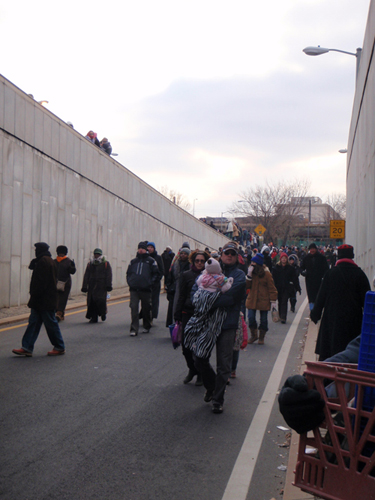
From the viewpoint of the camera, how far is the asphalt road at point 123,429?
4.05 meters

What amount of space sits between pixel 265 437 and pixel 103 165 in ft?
61.7

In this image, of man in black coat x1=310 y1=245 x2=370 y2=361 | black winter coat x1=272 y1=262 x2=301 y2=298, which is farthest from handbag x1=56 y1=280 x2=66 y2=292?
man in black coat x1=310 y1=245 x2=370 y2=361

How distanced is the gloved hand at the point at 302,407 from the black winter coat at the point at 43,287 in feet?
20.1

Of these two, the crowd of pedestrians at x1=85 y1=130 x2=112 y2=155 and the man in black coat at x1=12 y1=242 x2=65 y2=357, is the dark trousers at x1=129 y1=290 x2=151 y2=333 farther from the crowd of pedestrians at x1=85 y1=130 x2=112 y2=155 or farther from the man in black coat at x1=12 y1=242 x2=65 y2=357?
the crowd of pedestrians at x1=85 y1=130 x2=112 y2=155

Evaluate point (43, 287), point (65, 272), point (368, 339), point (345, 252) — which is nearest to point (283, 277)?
point (65, 272)

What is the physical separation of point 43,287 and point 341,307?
15.9ft

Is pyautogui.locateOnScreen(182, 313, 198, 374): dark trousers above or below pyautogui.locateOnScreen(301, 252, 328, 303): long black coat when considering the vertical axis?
below

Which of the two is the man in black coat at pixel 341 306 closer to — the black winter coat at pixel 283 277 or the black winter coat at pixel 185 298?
the black winter coat at pixel 185 298

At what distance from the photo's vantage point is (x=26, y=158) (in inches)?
640

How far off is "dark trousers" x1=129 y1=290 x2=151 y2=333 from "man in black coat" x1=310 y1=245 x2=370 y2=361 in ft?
19.3

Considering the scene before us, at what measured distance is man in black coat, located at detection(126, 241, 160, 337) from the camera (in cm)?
1114

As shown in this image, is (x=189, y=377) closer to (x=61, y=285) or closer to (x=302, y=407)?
(x=302, y=407)

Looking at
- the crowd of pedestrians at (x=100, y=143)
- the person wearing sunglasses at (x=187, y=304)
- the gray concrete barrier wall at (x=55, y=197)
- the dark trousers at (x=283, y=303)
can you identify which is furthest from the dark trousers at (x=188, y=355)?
the crowd of pedestrians at (x=100, y=143)

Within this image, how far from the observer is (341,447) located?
2.99m
